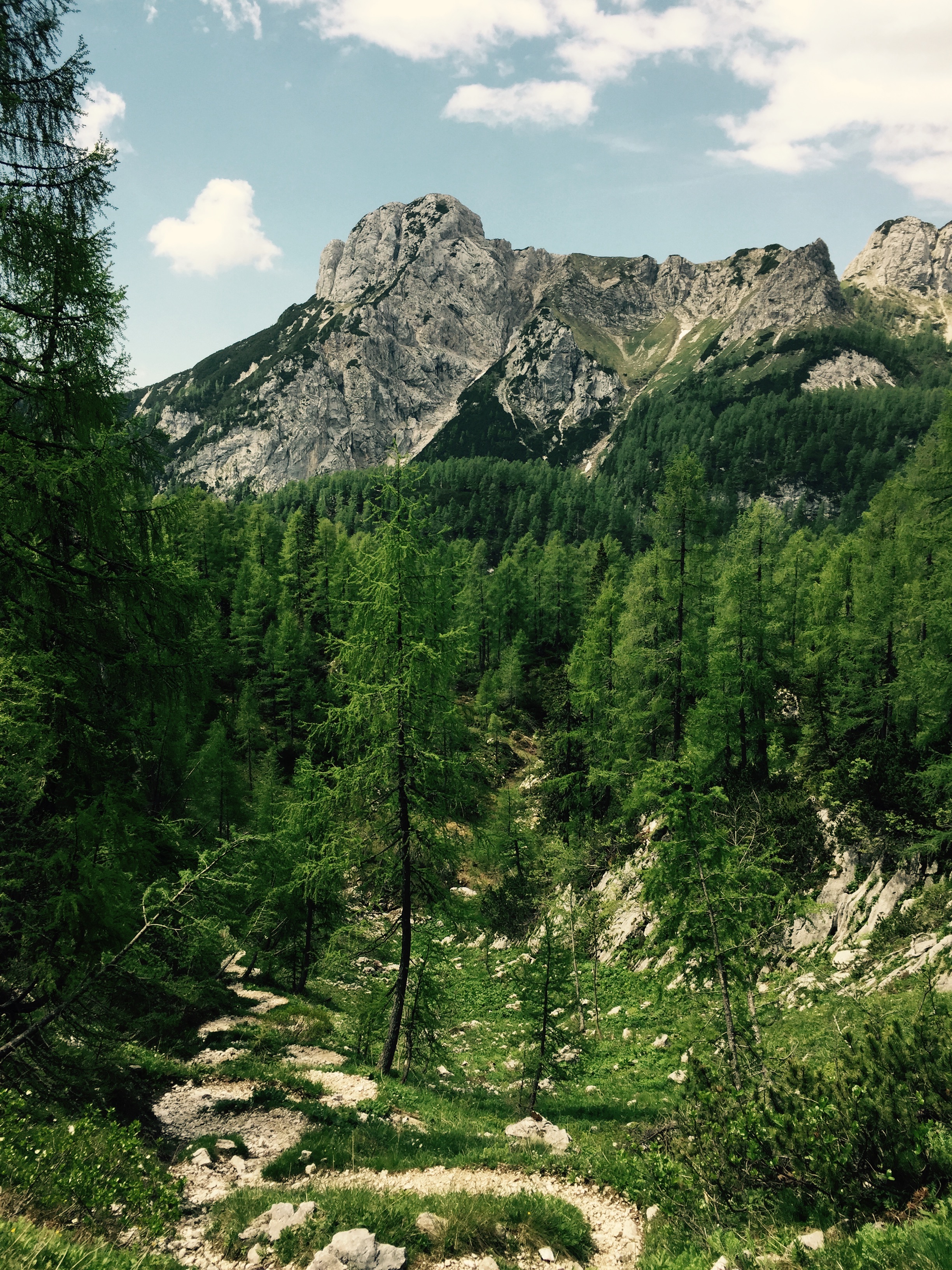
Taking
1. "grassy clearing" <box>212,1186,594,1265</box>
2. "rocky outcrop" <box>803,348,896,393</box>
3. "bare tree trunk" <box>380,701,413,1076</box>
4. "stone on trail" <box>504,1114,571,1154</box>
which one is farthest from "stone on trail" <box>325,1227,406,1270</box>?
"rocky outcrop" <box>803,348,896,393</box>

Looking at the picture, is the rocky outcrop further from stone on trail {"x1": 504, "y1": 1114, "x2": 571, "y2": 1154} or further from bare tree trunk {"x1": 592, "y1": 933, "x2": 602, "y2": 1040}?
stone on trail {"x1": 504, "y1": 1114, "x2": 571, "y2": 1154}

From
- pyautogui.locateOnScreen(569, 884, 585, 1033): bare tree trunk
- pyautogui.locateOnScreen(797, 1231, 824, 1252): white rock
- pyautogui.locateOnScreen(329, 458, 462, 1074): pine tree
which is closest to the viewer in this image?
pyautogui.locateOnScreen(797, 1231, 824, 1252): white rock

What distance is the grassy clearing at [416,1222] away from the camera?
20.4ft

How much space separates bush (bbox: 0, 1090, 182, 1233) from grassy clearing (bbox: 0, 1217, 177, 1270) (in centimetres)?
24

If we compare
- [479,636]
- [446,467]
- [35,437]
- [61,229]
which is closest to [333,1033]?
[35,437]

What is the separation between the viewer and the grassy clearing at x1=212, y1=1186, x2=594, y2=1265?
6223 millimetres

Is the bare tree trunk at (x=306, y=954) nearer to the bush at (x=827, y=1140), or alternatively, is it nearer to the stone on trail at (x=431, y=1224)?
the stone on trail at (x=431, y=1224)

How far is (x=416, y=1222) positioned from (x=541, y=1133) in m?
5.46

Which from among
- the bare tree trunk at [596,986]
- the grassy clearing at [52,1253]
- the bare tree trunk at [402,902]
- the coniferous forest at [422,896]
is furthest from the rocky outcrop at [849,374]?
the grassy clearing at [52,1253]

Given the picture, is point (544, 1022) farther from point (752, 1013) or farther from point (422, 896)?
point (752, 1013)

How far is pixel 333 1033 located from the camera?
17.2 metres

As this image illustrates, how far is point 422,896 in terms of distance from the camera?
13.1 metres

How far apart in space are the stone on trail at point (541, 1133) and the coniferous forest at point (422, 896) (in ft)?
0.75

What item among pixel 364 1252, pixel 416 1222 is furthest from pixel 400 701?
pixel 364 1252
